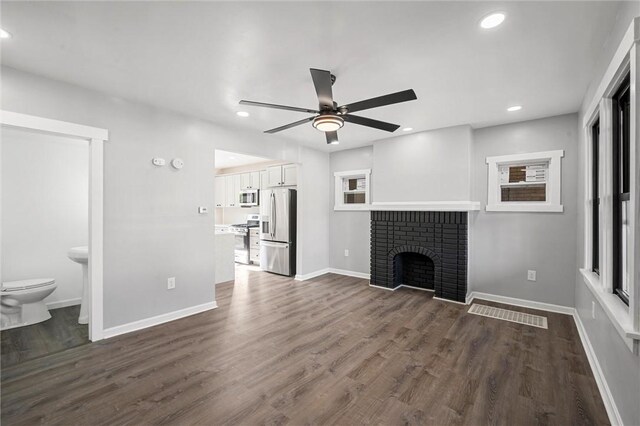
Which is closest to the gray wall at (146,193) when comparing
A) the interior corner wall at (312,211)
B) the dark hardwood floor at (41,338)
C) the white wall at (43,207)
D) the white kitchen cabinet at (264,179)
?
the dark hardwood floor at (41,338)

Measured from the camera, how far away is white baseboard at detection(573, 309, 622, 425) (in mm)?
1766

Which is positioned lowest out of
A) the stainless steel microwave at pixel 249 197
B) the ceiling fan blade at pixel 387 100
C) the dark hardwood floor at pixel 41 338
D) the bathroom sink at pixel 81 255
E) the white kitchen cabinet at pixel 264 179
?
the dark hardwood floor at pixel 41 338

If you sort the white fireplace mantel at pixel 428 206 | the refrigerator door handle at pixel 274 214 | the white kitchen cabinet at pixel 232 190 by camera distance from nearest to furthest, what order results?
the white fireplace mantel at pixel 428 206 → the refrigerator door handle at pixel 274 214 → the white kitchen cabinet at pixel 232 190

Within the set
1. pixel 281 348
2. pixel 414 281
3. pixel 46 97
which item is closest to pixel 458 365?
pixel 281 348

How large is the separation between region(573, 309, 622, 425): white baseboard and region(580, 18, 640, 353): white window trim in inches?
22.7

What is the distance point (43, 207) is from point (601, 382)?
20.6 ft

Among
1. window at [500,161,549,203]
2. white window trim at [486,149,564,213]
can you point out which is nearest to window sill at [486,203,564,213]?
white window trim at [486,149,564,213]

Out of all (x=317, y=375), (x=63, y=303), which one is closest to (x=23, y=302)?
(x=63, y=303)

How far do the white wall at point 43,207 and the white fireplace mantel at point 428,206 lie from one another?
4598mm

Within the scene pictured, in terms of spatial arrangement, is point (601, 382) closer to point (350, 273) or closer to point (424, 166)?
point (424, 166)

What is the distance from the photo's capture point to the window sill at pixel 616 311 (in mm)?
1422

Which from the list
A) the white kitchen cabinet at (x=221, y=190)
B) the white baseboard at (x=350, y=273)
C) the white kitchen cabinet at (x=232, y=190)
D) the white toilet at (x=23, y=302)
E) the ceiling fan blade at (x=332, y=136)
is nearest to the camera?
the ceiling fan blade at (x=332, y=136)

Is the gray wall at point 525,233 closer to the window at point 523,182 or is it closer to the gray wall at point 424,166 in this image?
the window at point 523,182

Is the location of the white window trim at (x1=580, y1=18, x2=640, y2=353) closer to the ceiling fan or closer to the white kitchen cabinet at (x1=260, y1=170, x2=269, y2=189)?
the ceiling fan
